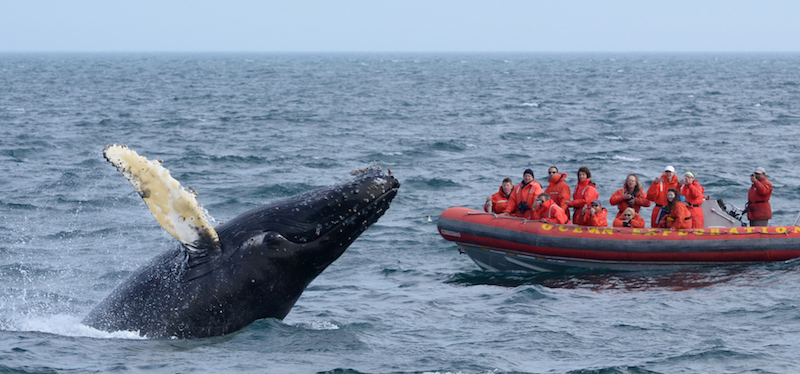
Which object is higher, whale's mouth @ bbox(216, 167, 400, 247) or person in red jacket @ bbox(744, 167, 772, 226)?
whale's mouth @ bbox(216, 167, 400, 247)

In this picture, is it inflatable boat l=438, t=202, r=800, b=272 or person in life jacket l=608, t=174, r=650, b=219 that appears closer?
inflatable boat l=438, t=202, r=800, b=272

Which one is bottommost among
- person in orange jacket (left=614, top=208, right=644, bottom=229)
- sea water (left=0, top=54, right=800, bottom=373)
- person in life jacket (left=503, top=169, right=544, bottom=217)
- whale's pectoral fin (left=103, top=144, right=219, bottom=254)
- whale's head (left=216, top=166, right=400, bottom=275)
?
sea water (left=0, top=54, right=800, bottom=373)

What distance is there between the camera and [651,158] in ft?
101

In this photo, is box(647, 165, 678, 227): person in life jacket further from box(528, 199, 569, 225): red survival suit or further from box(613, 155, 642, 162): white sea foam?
box(613, 155, 642, 162): white sea foam

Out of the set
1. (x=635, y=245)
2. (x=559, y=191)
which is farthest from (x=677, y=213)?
(x=559, y=191)

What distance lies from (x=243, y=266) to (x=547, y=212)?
9.06 meters


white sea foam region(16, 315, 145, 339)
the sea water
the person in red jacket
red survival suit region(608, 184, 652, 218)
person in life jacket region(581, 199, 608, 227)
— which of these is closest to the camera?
white sea foam region(16, 315, 145, 339)

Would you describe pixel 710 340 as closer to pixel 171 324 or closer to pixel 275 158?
pixel 171 324

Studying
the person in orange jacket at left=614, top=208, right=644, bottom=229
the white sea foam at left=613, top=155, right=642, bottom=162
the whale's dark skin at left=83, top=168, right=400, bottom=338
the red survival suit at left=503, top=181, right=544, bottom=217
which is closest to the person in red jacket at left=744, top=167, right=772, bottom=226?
the person in orange jacket at left=614, top=208, right=644, bottom=229

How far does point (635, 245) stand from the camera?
1544 centimetres

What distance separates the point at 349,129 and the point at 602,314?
2939 centimetres

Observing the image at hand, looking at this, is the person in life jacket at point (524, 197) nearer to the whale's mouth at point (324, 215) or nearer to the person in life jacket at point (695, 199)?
the person in life jacket at point (695, 199)

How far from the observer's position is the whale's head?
27.3 feet

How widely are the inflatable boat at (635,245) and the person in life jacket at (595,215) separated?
0.25 meters
